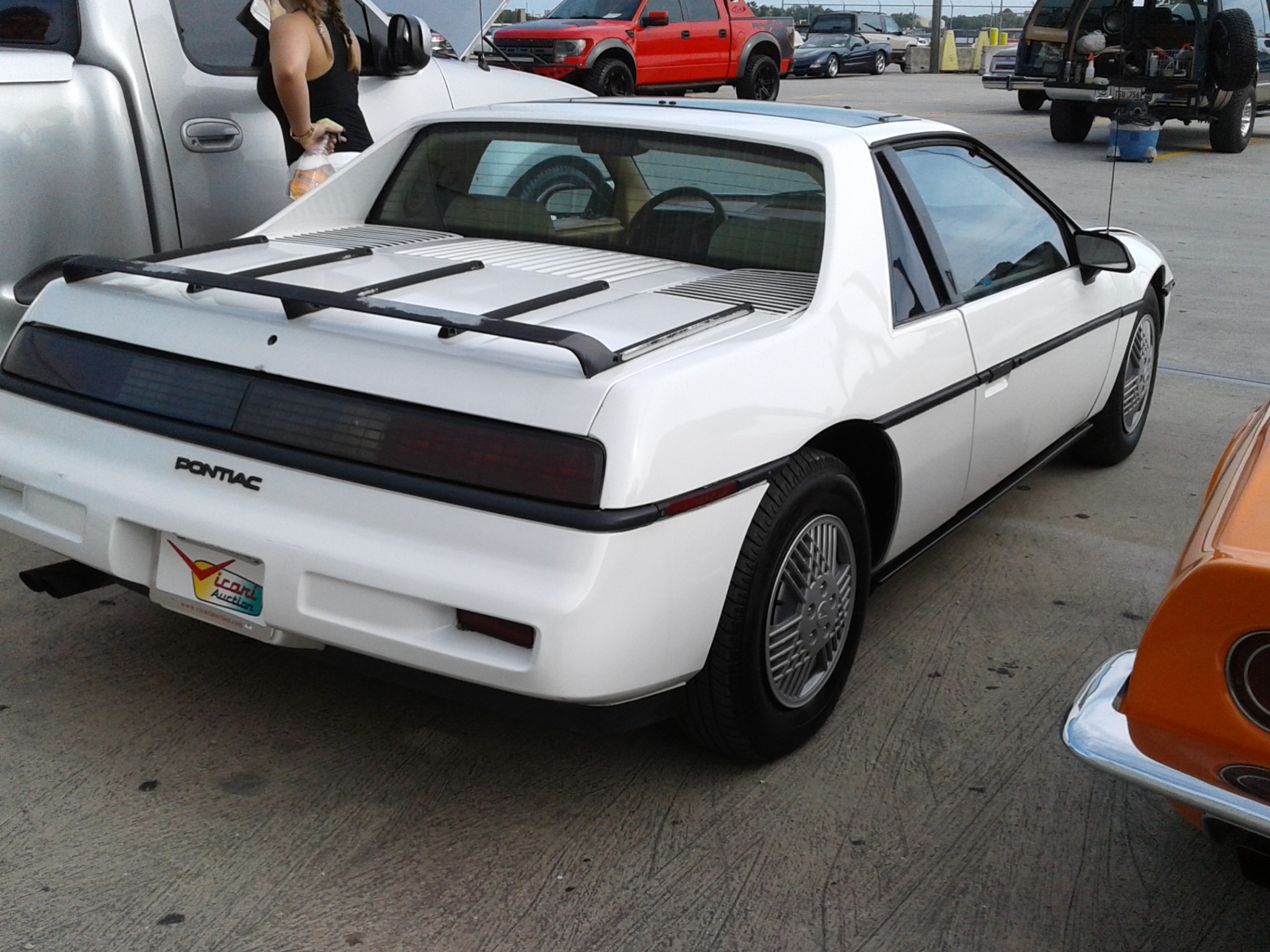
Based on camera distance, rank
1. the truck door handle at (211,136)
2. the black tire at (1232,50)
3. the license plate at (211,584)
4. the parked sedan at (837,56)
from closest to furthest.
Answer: the license plate at (211,584) < the truck door handle at (211,136) < the black tire at (1232,50) < the parked sedan at (837,56)

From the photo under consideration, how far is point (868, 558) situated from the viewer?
3.27m

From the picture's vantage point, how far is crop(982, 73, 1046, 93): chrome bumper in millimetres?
17062

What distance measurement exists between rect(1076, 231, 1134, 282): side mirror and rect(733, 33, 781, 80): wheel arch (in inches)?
699

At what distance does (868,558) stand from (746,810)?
0.73 metres

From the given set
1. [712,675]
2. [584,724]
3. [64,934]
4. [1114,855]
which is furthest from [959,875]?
[64,934]

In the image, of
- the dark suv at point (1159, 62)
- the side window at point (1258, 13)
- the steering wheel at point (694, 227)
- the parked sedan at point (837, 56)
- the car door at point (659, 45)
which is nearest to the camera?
the steering wheel at point (694, 227)

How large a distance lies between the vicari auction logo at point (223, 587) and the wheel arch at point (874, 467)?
4.23 ft

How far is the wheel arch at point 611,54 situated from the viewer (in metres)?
18.3

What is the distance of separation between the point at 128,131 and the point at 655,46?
1576cm

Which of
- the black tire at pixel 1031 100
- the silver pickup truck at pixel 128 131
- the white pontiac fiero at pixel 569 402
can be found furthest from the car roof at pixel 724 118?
the black tire at pixel 1031 100

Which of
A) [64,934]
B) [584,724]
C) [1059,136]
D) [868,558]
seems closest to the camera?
[64,934]

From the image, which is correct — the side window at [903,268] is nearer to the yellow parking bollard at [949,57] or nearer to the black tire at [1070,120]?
the black tire at [1070,120]

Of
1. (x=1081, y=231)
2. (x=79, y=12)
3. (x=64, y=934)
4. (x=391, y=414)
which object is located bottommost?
(x=64, y=934)

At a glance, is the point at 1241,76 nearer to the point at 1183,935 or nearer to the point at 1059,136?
the point at 1059,136
